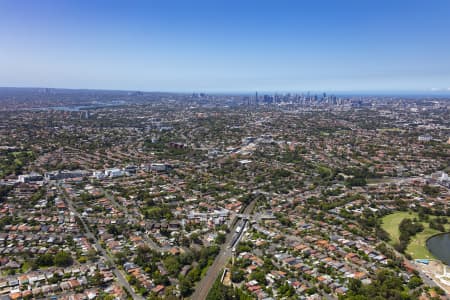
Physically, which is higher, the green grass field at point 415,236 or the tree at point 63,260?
the tree at point 63,260

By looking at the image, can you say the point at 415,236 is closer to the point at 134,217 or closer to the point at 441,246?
the point at 441,246

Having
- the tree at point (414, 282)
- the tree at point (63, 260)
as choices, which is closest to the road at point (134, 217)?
the tree at point (63, 260)

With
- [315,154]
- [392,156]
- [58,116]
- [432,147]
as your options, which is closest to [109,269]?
[315,154]

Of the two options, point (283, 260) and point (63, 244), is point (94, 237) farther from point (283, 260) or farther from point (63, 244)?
point (283, 260)

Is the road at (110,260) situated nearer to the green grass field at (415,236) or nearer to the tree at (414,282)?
the tree at (414,282)

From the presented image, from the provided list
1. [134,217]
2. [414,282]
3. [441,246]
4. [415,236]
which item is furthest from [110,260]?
[441,246]

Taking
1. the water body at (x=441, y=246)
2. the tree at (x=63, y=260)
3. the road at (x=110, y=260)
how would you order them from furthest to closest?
the water body at (x=441, y=246), the tree at (x=63, y=260), the road at (x=110, y=260)

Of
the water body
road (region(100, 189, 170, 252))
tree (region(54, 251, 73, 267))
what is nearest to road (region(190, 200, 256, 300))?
road (region(100, 189, 170, 252))
